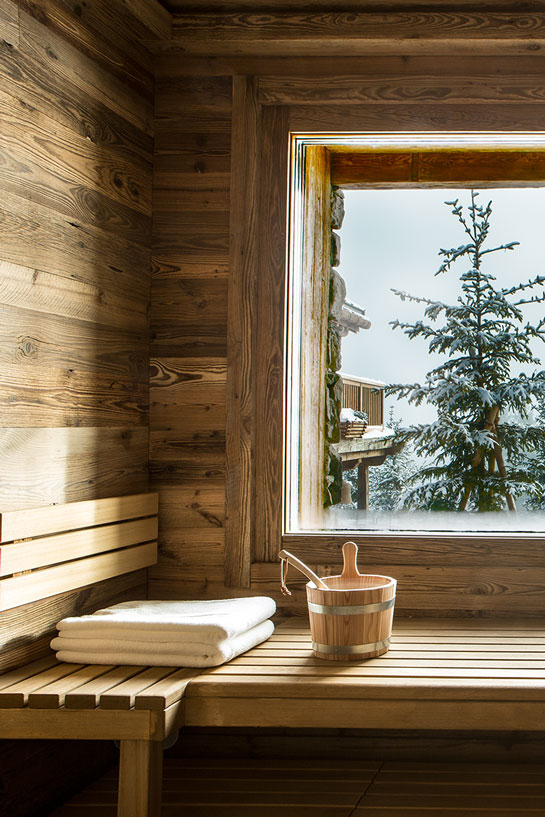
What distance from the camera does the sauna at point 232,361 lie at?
1.94m

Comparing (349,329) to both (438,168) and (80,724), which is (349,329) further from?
(80,724)

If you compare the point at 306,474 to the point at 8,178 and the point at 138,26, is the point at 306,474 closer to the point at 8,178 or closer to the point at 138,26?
the point at 8,178

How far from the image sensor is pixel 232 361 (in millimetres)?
2514

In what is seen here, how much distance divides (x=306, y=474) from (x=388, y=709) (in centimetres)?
101

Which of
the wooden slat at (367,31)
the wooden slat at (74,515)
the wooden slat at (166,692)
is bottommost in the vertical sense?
the wooden slat at (166,692)

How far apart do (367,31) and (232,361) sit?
1.08 metres

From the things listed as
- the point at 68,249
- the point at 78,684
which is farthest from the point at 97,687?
the point at 68,249

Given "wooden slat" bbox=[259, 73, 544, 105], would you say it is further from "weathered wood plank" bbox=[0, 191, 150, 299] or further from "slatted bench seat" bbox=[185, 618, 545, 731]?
"slatted bench seat" bbox=[185, 618, 545, 731]

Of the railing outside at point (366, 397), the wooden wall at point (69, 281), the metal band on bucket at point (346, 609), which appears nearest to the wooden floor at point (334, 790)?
the wooden wall at point (69, 281)

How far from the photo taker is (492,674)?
185 cm

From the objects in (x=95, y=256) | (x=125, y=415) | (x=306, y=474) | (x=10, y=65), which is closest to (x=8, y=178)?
(x=10, y=65)

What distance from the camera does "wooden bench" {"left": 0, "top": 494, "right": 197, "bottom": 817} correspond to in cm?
165

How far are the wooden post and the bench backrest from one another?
0.68 metres

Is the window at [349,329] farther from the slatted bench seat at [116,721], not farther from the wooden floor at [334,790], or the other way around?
the slatted bench seat at [116,721]
